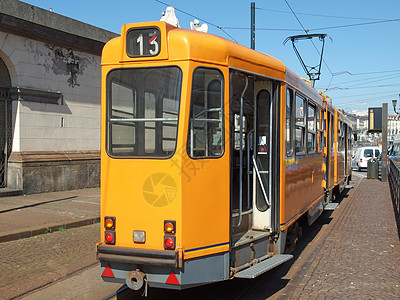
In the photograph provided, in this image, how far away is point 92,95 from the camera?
14.7 meters

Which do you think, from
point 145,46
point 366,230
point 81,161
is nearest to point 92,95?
point 81,161

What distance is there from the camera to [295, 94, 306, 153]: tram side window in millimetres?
6691

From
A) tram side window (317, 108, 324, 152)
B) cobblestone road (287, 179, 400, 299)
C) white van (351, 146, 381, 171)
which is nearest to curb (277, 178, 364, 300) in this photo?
cobblestone road (287, 179, 400, 299)

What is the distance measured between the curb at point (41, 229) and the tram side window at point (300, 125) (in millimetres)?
4800

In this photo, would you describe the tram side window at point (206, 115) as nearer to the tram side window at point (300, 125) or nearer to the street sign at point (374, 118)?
the tram side window at point (300, 125)

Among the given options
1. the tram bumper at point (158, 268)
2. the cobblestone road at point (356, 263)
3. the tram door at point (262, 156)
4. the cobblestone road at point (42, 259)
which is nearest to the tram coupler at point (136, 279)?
the tram bumper at point (158, 268)

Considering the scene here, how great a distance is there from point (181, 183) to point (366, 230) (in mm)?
6740

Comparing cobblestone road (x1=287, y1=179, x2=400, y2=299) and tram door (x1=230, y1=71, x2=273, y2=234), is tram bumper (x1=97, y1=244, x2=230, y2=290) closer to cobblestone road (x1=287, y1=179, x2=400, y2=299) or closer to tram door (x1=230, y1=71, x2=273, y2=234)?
tram door (x1=230, y1=71, x2=273, y2=234)

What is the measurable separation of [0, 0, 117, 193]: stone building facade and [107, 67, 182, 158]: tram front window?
8546 millimetres

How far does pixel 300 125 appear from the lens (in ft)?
22.9

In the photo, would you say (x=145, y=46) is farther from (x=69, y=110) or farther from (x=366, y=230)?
(x=69, y=110)

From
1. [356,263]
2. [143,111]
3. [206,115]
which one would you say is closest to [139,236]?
[143,111]

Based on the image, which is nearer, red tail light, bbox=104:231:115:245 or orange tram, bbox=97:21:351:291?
orange tram, bbox=97:21:351:291

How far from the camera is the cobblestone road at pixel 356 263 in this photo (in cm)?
543
